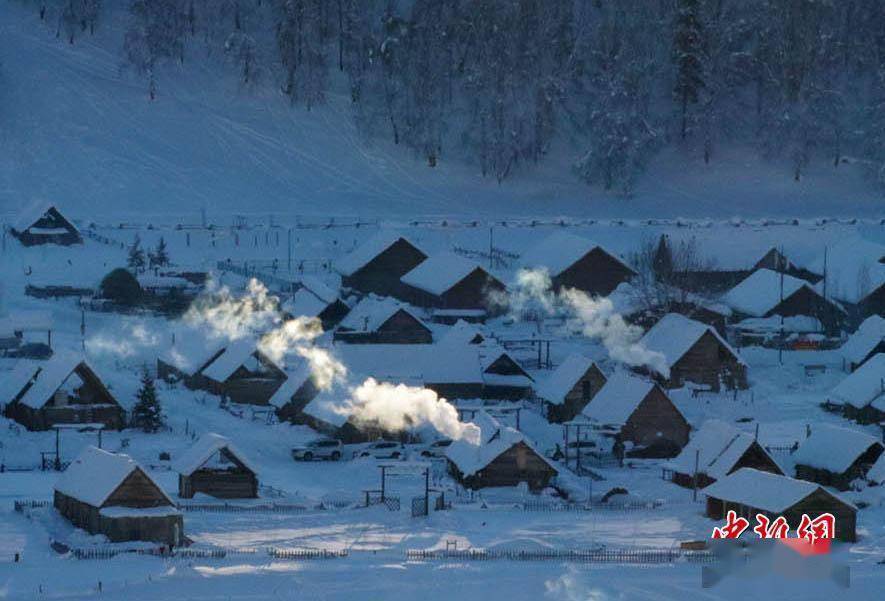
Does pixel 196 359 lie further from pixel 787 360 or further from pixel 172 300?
pixel 787 360

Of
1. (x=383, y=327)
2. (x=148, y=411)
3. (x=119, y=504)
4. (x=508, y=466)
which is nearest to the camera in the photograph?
(x=119, y=504)

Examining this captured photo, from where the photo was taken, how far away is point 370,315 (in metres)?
64.4

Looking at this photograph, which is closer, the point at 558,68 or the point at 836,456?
the point at 836,456

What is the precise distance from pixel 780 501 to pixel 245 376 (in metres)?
19.6

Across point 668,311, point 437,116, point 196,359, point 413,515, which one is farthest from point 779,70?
point 413,515

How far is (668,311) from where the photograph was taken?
65.8 meters

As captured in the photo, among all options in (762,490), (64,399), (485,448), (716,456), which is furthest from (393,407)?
(762,490)

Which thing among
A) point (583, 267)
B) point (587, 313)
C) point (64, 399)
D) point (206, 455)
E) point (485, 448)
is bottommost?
point (206, 455)

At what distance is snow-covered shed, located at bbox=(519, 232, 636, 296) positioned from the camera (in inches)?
2904

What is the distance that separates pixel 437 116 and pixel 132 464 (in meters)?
56.8

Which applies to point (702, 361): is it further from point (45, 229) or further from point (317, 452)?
point (45, 229)

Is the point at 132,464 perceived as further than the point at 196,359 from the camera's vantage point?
No

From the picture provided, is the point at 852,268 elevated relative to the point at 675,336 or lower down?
elevated

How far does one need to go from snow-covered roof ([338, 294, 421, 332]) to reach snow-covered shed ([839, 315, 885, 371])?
14.1 metres
